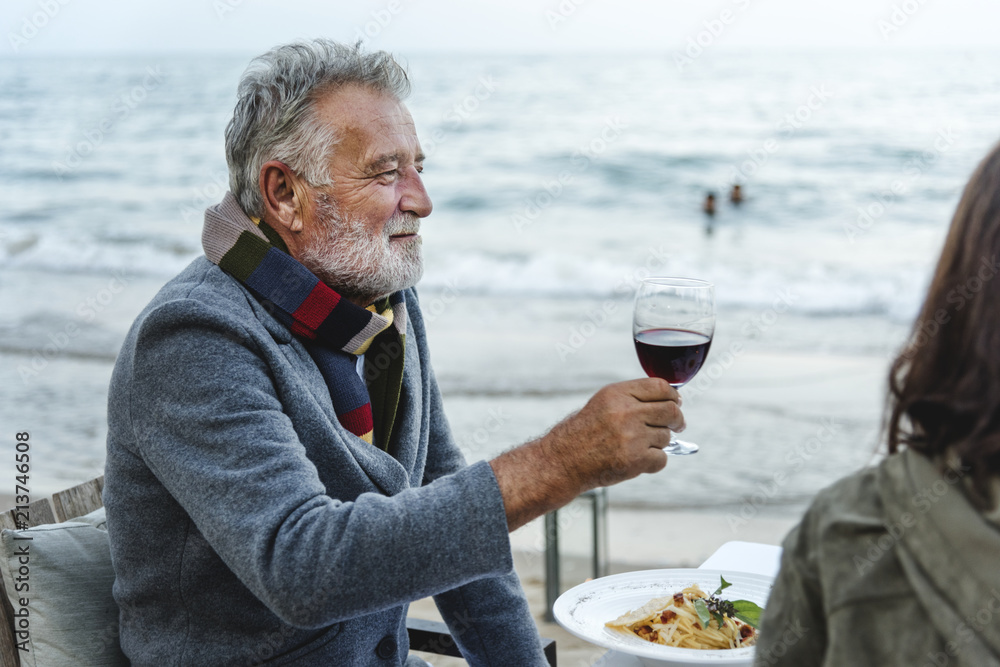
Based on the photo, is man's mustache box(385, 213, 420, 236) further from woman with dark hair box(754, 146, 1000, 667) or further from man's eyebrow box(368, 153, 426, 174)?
woman with dark hair box(754, 146, 1000, 667)

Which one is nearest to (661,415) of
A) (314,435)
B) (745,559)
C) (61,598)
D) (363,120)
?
(314,435)

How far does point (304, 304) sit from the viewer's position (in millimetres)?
1714

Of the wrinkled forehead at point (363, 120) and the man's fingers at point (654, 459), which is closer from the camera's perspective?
the man's fingers at point (654, 459)

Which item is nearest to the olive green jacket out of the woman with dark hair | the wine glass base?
the woman with dark hair

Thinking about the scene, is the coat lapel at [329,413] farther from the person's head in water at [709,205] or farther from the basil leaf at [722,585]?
the person's head in water at [709,205]

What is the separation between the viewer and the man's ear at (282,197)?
6.05ft

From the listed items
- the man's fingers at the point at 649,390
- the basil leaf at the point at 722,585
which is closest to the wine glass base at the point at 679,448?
the man's fingers at the point at 649,390

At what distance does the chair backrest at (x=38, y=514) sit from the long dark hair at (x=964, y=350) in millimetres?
1614

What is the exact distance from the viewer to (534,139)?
2022cm

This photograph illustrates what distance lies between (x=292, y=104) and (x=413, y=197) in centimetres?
30

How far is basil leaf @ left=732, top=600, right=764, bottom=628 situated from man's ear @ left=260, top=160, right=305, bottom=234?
1.08 meters

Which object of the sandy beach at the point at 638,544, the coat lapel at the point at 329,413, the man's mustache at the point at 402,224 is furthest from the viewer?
the sandy beach at the point at 638,544

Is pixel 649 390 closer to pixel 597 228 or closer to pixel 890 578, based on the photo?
pixel 890 578

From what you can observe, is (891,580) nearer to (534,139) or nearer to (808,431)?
(808,431)
